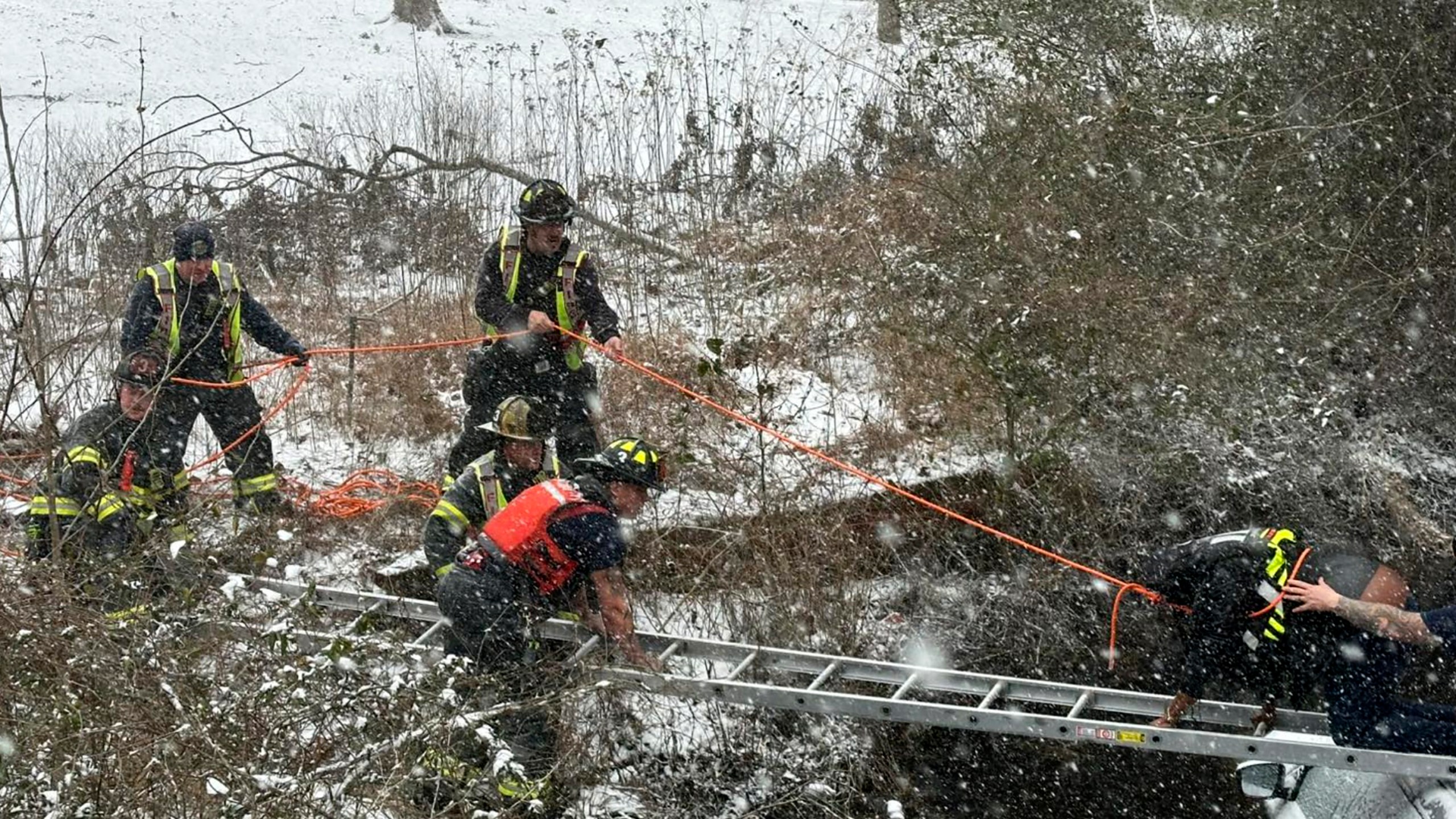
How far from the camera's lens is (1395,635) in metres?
4.96

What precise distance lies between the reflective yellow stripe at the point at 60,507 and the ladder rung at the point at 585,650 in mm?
2371

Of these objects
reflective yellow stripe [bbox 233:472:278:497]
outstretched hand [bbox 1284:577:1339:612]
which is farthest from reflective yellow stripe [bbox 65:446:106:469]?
outstretched hand [bbox 1284:577:1339:612]

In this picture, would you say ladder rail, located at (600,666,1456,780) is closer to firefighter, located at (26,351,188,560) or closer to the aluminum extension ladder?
the aluminum extension ladder

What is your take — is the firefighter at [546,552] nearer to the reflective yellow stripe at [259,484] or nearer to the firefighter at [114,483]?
the firefighter at [114,483]

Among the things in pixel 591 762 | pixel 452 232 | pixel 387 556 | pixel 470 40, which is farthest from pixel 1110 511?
pixel 470 40

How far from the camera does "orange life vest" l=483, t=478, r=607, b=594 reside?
5184 millimetres

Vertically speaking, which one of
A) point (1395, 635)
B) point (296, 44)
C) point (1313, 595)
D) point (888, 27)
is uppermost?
point (888, 27)

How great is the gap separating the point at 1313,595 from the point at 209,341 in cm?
564

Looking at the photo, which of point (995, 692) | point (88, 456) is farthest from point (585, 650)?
point (88, 456)

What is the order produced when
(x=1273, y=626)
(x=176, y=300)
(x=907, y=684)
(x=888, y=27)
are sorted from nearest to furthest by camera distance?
(x=1273, y=626)
(x=907, y=684)
(x=176, y=300)
(x=888, y=27)

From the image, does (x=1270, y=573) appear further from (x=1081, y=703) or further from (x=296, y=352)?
(x=296, y=352)

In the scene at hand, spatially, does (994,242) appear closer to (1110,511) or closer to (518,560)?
(1110,511)

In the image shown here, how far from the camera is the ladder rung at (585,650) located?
5.19m

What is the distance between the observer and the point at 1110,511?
7289 millimetres
